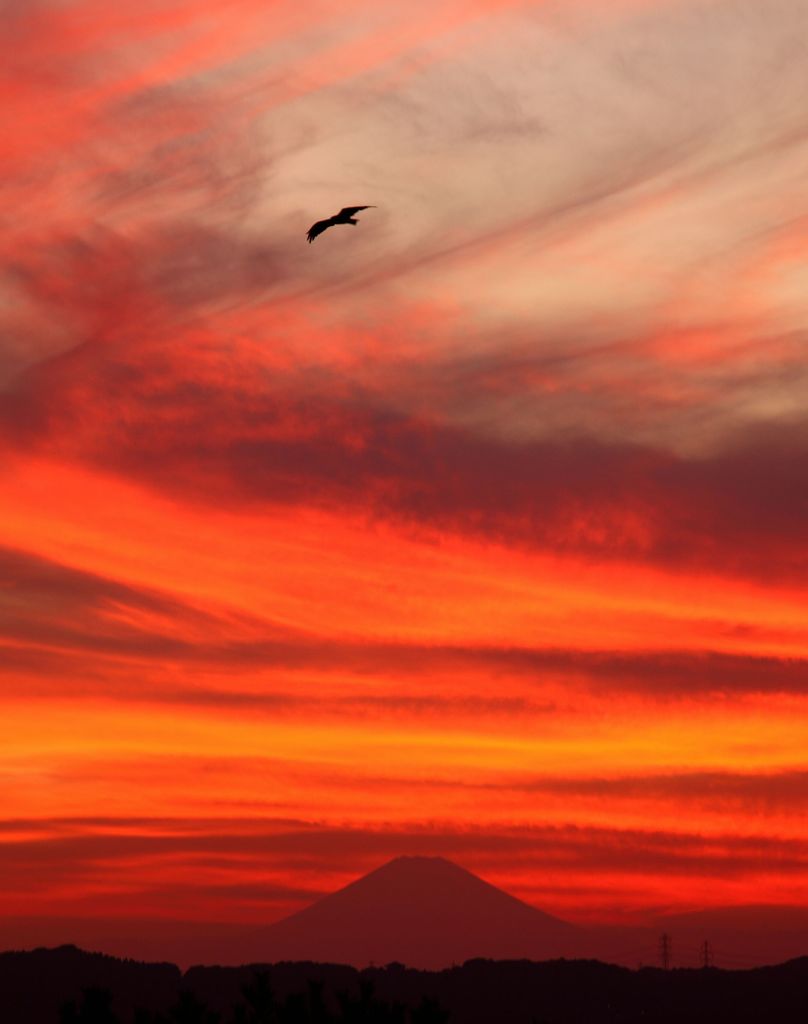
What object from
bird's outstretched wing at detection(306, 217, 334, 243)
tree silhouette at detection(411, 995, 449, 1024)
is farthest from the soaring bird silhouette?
tree silhouette at detection(411, 995, 449, 1024)

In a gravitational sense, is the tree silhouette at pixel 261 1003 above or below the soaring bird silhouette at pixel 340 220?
below

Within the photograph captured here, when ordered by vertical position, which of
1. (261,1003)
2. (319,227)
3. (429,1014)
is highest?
(319,227)

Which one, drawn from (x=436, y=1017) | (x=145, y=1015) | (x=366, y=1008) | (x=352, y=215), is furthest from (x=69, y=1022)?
(x=352, y=215)

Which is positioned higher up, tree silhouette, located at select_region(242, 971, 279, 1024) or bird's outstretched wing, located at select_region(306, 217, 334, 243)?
bird's outstretched wing, located at select_region(306, 217, 334, 243)

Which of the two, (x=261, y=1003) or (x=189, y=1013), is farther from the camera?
(x=261, y=1003)

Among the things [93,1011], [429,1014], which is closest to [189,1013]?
[93,1011]

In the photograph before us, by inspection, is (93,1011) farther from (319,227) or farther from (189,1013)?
(319,227)

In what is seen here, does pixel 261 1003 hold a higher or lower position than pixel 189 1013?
higher

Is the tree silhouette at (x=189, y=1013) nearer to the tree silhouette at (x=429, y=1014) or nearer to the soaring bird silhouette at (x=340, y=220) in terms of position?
the tree silhouette at (x=429, y=1014)

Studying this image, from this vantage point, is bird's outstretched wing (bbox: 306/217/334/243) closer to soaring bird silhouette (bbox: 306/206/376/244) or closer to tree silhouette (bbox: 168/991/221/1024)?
soaring bird silhouette (bbox: 306/206/376/244)

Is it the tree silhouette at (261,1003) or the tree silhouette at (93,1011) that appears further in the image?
the tree silhouette at (261,1003)

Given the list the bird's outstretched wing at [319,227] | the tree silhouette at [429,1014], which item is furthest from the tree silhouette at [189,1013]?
the bird's outstretched wing at [319,227]

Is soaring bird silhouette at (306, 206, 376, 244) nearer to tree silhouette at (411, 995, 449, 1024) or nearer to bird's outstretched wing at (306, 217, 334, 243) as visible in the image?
bird's outstretched wing at (306, 217, 334, 243)

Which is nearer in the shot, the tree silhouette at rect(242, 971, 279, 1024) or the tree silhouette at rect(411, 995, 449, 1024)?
the tree silhouette at rect(411, 995, 449, 1024)
